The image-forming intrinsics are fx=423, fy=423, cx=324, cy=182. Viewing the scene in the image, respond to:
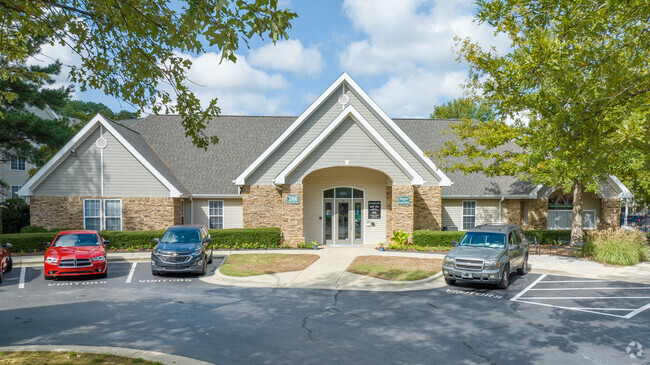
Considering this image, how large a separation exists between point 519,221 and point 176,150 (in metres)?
21.9

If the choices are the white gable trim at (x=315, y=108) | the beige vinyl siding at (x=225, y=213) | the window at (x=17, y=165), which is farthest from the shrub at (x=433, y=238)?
the window at (x=17, y=165)

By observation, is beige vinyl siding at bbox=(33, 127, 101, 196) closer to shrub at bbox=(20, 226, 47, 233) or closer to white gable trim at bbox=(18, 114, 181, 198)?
white gable trim at bbox=(18, 114, 181, 198)

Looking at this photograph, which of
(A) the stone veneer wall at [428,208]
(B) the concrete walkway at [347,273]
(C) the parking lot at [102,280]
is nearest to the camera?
(C) the parking lot at [102,280]

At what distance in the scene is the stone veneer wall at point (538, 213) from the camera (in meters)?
25.4

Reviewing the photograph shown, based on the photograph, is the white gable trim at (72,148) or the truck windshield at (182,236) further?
→ the white gable trim at (72,148)

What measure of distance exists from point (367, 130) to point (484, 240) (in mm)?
9245

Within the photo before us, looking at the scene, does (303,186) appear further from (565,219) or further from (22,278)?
(565,219)

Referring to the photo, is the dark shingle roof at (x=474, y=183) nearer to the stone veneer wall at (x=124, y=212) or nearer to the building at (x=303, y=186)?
the building at (x=303, y=186)

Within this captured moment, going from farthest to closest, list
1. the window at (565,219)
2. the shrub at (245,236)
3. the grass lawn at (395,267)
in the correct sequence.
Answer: the window at (565,219), the shrub at (245,236), the grass lawn at (395,267)

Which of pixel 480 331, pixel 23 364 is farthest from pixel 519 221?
pixel 23 364

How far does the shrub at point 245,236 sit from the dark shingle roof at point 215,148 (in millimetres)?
4026

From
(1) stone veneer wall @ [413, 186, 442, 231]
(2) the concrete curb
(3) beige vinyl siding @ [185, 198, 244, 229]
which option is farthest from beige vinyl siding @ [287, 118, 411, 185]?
(2) the concrete curb

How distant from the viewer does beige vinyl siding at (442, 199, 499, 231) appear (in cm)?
2550

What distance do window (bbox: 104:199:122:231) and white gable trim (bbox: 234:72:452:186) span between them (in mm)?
6174
